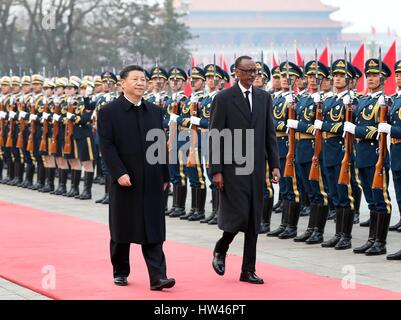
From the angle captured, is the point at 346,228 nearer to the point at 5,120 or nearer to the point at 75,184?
the point at 75,184

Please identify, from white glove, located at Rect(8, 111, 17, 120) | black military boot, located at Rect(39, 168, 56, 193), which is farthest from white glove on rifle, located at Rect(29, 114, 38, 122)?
black military boot, located at Rect(39, 168, 56, 193)

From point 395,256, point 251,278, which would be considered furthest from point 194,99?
point 251,278

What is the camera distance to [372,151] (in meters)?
10.2

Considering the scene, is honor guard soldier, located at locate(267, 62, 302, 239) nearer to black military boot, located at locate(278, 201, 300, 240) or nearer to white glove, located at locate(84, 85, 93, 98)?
black military boot, located at locate(278, 201, 300, 240)

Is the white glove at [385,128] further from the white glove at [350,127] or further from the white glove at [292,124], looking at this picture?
the white glove at [292,124]

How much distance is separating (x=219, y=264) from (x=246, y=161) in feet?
2.85

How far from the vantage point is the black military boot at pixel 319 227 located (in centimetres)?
1095

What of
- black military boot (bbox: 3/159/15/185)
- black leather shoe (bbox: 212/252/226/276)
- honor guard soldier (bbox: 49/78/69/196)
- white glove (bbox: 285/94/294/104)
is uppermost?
white glove (bbox: 285/94/294/104)

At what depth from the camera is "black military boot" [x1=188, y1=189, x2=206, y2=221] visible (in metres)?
13.3

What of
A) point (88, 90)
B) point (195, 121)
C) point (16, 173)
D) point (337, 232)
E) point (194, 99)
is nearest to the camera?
point (337, 232)

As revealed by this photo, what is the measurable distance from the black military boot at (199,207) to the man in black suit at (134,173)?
5038 mm

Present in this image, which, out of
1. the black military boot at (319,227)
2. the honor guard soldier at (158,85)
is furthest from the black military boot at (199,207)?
the black military boot at (319,227)

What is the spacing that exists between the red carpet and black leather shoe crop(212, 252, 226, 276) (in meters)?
0.06
